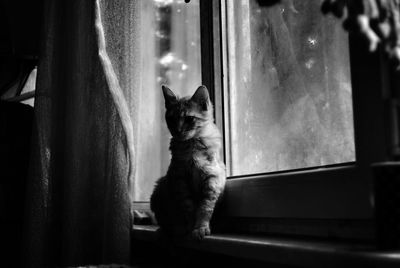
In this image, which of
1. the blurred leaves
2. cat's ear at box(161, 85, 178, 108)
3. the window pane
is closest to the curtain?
cat's ear at box(161, 85, 178, 108)

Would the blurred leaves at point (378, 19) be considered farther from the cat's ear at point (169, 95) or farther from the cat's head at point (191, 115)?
the cat's ear at point (169, 95)

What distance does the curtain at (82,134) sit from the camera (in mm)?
1288

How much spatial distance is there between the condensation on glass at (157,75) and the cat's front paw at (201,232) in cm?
63

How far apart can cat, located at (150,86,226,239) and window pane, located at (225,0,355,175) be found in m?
0.11

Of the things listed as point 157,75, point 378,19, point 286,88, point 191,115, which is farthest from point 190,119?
point 378,19

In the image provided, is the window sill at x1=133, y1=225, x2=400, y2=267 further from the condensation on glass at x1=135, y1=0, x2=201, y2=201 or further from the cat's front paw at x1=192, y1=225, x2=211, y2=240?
the condensation on glass at x1=135, y1=0, x2=201, y2=201

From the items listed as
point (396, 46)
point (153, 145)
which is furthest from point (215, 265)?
point (396, 46)

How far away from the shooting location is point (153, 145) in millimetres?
→ 1702

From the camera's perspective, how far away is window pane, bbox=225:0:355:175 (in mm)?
934

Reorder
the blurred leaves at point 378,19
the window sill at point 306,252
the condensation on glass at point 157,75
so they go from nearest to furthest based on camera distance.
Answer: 1. the blurred leaves at point 378,19
2. the window sill at point 306,252
3. the condensation on glass at point 157,75

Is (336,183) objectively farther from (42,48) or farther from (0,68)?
(0,68)

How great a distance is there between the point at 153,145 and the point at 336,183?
101cm

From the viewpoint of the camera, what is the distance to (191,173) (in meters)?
1.19

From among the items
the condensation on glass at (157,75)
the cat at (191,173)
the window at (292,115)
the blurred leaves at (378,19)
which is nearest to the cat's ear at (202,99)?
the cat at (191,173)
